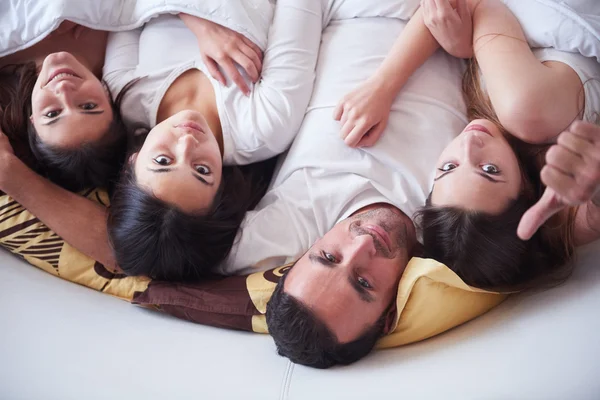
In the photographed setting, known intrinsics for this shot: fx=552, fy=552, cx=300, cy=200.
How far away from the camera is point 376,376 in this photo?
0.89m

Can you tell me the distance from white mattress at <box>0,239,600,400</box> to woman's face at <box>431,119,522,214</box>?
0.61ft

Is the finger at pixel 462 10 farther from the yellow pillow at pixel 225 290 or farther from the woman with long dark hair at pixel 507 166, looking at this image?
the yellow pillow at pixel 225 290

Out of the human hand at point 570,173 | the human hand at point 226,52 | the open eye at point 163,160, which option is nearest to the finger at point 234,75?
the human hand at point 226,52

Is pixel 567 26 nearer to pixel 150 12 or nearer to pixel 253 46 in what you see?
pixel 253 46

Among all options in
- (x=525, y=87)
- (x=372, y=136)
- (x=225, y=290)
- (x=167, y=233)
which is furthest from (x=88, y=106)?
(x=525, y=87)

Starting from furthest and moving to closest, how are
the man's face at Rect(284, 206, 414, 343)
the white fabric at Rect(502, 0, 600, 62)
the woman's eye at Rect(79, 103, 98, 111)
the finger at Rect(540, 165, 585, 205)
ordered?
the woman's eye at Rect(79, 103, 98, 111) < the white fabric at Rect(502, 0, 600, 62) < the man's face at Rect(284, 206, 414, 343) < the finger at Rect(540, 165, 585, 205)

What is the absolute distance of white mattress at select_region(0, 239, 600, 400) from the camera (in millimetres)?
800

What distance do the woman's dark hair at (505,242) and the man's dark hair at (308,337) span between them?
6.2 inches

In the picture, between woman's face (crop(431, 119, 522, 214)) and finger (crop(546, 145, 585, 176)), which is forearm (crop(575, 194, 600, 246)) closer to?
woman's face (crop(431, 119, 522, 214))

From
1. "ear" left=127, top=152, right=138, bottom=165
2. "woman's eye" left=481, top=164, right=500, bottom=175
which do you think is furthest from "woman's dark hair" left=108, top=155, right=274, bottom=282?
"woman's eye" left=481, top=164, right=500, bottom=175

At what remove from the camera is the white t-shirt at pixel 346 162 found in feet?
3.48

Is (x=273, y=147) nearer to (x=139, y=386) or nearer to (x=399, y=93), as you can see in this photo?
(x=399, y=93)

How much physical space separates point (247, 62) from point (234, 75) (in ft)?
→ 0.13

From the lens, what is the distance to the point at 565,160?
650mm
